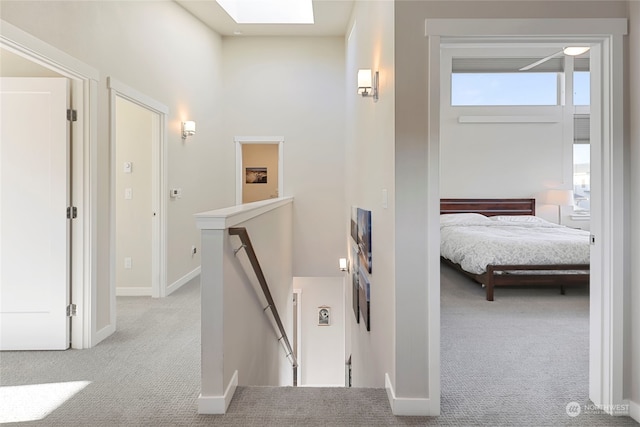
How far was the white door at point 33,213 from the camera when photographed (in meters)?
2.68

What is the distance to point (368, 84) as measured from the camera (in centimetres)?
285

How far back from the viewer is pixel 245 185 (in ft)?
28.4

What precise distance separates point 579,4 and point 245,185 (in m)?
7.47

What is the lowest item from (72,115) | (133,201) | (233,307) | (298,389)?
(298,389)

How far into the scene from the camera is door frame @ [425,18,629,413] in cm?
189

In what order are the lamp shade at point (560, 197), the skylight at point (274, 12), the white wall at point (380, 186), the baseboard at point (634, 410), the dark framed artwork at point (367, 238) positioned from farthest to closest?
the lamp shade at point (560, 197), the skylight at point (274, 12), the dark framed artwork at point (367, 238), the white wall at point (380, 186), the baseboard at point (634, 410)

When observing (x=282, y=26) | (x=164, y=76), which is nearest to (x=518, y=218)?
(x=282, y=26)

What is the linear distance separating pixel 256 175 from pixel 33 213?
237 inches

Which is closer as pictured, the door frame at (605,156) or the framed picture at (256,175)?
the door frame at (605,156)

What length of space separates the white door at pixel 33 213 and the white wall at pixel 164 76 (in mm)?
279

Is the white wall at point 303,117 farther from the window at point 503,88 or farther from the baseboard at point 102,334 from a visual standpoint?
the baseboard at point 102,334

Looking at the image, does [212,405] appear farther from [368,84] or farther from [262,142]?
[262,142]

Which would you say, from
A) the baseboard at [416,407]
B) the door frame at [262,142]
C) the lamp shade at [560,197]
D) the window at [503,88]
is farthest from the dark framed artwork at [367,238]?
the lamp shade at [560,197]

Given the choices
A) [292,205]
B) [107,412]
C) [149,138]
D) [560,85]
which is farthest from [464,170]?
[107,412]
